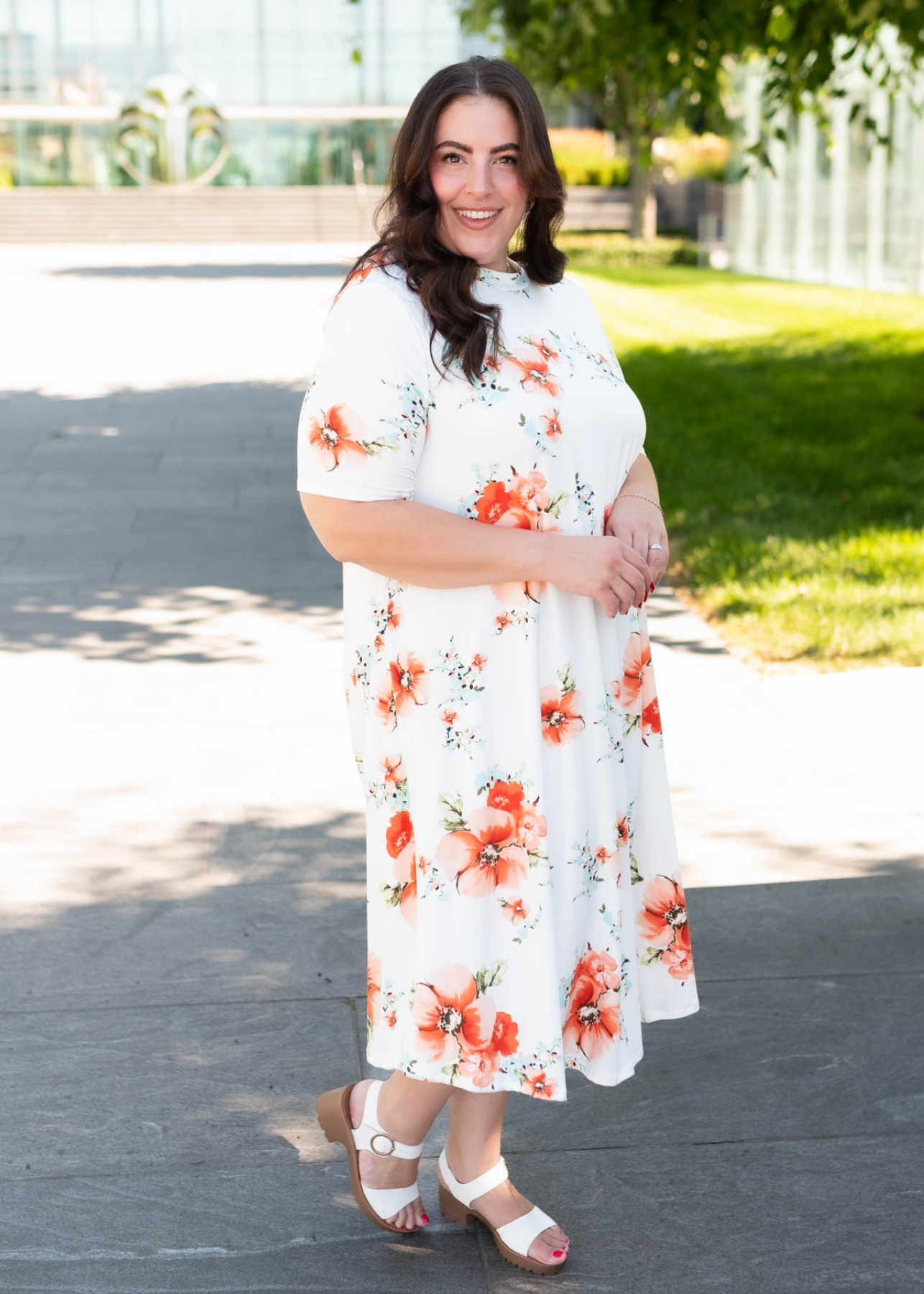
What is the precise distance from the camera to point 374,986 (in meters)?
2.53

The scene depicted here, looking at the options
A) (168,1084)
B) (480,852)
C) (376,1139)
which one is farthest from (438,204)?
(168,1084)

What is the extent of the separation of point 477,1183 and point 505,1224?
0.08m

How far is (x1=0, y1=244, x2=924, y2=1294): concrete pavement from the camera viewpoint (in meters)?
2.68

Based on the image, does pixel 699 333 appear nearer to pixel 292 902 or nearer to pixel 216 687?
pixel 216 687


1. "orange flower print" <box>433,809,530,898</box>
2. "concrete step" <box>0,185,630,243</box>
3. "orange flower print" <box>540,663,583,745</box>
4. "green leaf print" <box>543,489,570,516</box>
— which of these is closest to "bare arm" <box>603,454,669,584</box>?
"green leaf print" <box>543,489,570,516</box>

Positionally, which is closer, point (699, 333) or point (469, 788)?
point (469, 788)

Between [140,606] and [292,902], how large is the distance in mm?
3169

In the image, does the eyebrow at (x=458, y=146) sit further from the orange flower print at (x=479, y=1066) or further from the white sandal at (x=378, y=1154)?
the white sandal at (x=378, y=1154)

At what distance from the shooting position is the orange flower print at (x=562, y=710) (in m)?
2.39

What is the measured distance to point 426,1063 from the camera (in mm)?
2422

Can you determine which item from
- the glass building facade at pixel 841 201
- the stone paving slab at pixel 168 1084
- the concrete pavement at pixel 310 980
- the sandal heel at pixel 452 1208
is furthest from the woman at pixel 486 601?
the glass building facade at pixel 841 201

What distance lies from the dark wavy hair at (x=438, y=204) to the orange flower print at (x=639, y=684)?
0.55 meters

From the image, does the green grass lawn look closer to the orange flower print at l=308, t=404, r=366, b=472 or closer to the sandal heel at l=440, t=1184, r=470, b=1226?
the sandal heel at l=440, t=1184, r=470, b=1226

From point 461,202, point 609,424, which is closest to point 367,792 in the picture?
point 609,424
